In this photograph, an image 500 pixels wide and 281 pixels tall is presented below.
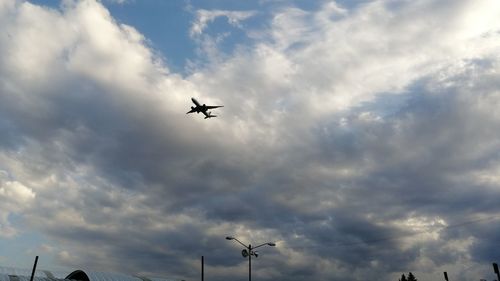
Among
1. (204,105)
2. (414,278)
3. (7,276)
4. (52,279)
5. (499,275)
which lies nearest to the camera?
(499,275)

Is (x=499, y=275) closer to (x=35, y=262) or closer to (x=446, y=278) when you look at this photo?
(x=446, y=278)

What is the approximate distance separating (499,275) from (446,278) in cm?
1553

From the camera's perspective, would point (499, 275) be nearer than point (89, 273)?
Yes

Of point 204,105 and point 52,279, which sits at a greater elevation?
point 204,105

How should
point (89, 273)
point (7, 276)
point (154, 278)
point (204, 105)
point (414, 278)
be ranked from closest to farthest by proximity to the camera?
point (204, 105), point (7, 276), point (89, 273), point (154, 278), point (414, 278)

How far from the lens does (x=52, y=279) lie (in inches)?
2229

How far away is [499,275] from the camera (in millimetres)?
35812

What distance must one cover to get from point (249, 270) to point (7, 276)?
30893mm

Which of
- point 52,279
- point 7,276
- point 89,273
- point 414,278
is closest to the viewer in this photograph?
point 7,276

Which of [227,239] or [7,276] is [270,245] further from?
[7,276]

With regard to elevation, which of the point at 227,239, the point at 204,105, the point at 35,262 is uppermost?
the point at 204,105

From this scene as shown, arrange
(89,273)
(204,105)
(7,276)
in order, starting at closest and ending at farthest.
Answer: (204,105) → (7,276) → (89,273)

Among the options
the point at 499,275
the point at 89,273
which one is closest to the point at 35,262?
the point at 89,273

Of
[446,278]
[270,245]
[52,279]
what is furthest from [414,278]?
[52,279]
